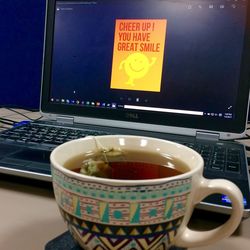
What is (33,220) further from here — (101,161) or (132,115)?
(132,115)

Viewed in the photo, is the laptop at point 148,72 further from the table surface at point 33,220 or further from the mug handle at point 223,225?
the mug handle at point 223,225

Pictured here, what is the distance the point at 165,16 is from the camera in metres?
0.58

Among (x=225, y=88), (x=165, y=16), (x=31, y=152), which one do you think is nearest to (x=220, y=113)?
Answer: (x=225, y=88)

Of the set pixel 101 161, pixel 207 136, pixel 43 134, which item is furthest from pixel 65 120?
pixel 101 161

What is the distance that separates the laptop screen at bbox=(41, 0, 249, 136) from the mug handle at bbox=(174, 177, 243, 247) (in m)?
0.32

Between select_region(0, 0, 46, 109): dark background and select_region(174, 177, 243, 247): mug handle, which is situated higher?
select_region(0, 0, 46, 109): dark background

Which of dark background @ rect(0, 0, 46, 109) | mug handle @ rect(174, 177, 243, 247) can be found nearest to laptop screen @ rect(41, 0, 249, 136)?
dark background @ rect(0, 0, 46, 109)

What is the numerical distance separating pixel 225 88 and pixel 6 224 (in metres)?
0.39

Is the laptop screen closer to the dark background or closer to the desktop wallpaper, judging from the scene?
the desktop wallpaper

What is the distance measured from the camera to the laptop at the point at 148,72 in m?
0.54

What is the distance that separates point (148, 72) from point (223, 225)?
1.24ft

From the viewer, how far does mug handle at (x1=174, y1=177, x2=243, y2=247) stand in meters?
0.24

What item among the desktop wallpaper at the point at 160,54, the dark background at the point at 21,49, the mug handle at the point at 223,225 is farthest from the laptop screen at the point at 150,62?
the mug handle at the point at 223,225

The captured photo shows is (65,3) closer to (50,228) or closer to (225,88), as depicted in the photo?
(225,88)
